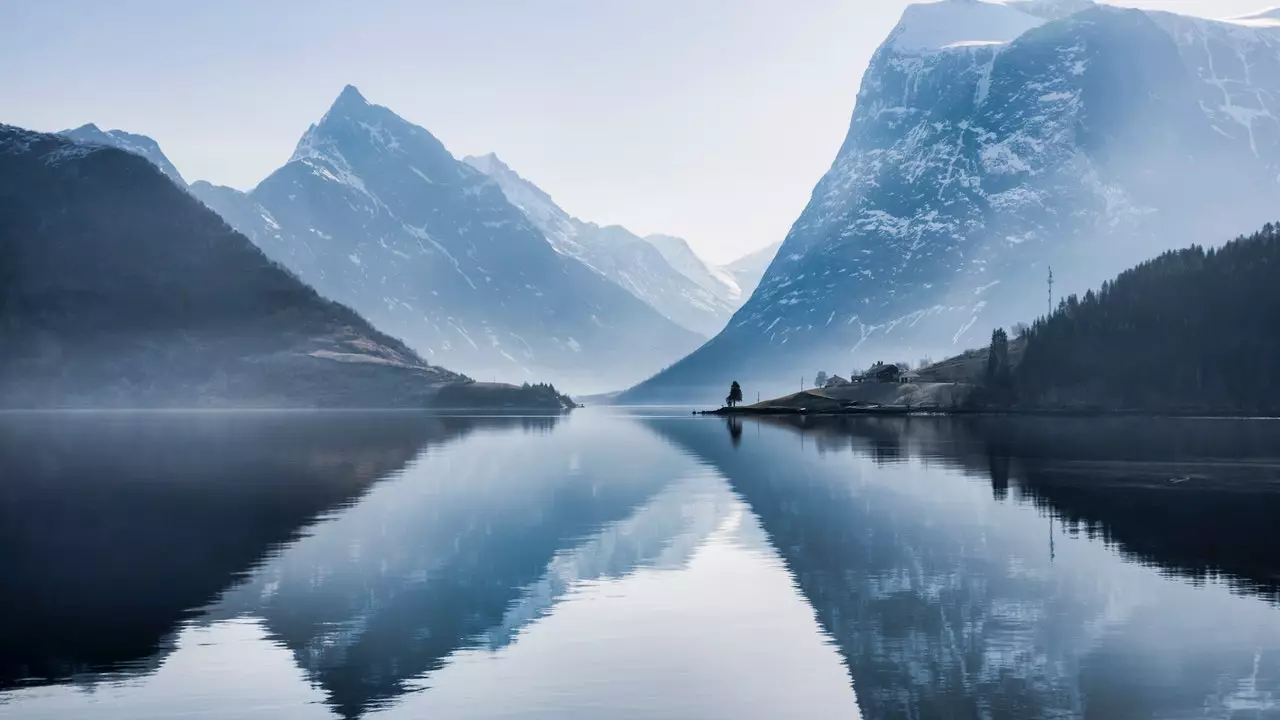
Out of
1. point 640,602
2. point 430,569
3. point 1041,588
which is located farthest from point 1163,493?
point 430,569

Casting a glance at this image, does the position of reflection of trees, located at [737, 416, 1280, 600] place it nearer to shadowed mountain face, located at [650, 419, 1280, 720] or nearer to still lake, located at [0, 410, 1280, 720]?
shadowed mountain face, located at [650, 419, 1280, 720]

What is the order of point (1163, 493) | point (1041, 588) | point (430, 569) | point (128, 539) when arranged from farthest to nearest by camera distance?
1. point (1163, 493)
2. point (128, 539)
3. point (430, 569)
4. point (1041, 588)

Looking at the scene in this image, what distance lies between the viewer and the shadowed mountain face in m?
42.8

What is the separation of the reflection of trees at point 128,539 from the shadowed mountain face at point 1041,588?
29.4 m

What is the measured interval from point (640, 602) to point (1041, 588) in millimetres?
20467

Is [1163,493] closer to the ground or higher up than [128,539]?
higher up

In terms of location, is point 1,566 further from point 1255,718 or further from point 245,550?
point 1255,718

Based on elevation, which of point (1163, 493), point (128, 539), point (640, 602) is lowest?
point (640, 602)

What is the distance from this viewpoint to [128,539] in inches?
3194

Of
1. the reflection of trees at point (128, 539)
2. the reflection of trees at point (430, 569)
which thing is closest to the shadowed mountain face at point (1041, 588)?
the reflection of trees at point (430, 569)

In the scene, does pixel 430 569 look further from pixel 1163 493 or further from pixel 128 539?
pixel 1163 493

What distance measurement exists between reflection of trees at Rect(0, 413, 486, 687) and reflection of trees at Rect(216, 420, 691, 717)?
360 cm

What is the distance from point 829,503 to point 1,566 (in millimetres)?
65648

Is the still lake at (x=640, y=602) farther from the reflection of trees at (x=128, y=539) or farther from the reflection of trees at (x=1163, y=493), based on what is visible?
the reflection of trees at (x=1163, y=493)
